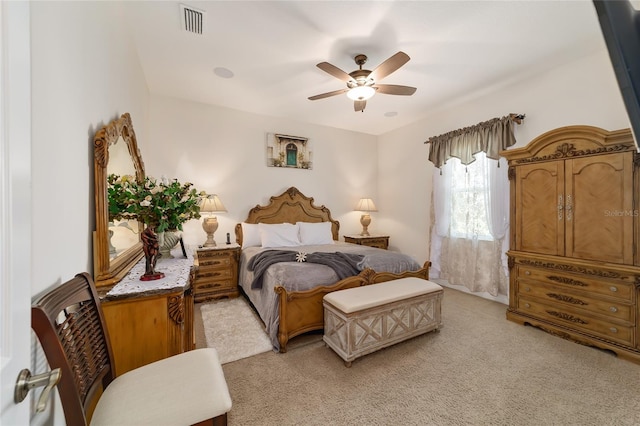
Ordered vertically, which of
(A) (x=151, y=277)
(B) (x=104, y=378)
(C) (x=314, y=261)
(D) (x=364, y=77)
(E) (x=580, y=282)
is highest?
(D) (x=364, y=77)

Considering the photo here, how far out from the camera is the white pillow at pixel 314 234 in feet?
13.3

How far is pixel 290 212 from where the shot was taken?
446 centimetres

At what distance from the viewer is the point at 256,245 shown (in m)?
3.92

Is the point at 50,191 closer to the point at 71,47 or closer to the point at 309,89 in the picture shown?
the point at 71,47

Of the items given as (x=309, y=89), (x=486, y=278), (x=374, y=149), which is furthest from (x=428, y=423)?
(x=374, y=149)

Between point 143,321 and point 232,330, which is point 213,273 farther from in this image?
point 143,321

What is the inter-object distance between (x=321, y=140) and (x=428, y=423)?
14.0 feet

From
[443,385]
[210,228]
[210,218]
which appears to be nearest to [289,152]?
[210,218]

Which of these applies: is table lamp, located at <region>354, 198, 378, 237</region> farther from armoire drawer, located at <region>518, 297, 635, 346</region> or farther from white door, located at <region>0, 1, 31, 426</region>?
white door, located at <region>0, 1, 31, 426</region>

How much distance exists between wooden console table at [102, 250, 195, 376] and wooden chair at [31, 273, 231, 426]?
0.19 metres

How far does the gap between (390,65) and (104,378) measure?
9.28 feet

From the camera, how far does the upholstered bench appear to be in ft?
6.70

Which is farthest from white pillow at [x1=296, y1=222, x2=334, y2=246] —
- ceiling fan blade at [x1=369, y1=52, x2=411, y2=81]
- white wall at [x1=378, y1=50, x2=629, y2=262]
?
ceiling fan blade at [x1=369, y1=52, x2=411, y2=81]

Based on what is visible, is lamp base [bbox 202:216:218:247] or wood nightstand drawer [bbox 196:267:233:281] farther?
lamp base [bbox 202:216:218:247]
